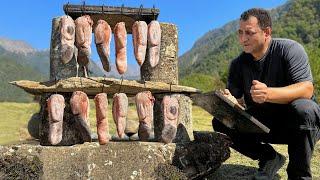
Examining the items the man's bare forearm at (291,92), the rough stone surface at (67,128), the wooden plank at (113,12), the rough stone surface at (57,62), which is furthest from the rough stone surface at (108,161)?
the wooden plank at (113,12)

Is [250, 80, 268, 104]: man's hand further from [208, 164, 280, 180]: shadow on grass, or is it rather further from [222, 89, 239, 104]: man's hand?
[208, 164, 280, 180]: shadow on grass

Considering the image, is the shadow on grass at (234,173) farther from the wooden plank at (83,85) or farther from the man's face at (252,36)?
the man's face at (252,36)

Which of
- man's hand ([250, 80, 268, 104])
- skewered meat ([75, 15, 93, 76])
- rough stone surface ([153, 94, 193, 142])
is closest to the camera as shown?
man's hand ([250, 80, 268, 104])

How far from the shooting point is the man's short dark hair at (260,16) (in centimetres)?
625

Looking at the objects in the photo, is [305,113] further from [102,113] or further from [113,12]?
[113,12]

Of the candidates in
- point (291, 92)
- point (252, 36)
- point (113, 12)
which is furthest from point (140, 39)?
point (291, 92)

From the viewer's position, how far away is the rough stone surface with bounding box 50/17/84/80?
24.3 feet

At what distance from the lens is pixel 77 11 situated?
24.7 ft

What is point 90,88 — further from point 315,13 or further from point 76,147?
point 315,13

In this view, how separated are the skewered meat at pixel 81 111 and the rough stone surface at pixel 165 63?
50.2 inches

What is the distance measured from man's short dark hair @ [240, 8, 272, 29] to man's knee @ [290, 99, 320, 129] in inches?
42.6

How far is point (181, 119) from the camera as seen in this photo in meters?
7.62

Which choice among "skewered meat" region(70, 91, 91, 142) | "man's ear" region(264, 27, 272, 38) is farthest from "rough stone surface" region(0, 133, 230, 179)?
"man's ear" region(264, 27, 272, 38)

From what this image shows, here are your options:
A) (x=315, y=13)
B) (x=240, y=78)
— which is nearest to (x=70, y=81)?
(x=240, y=78)
